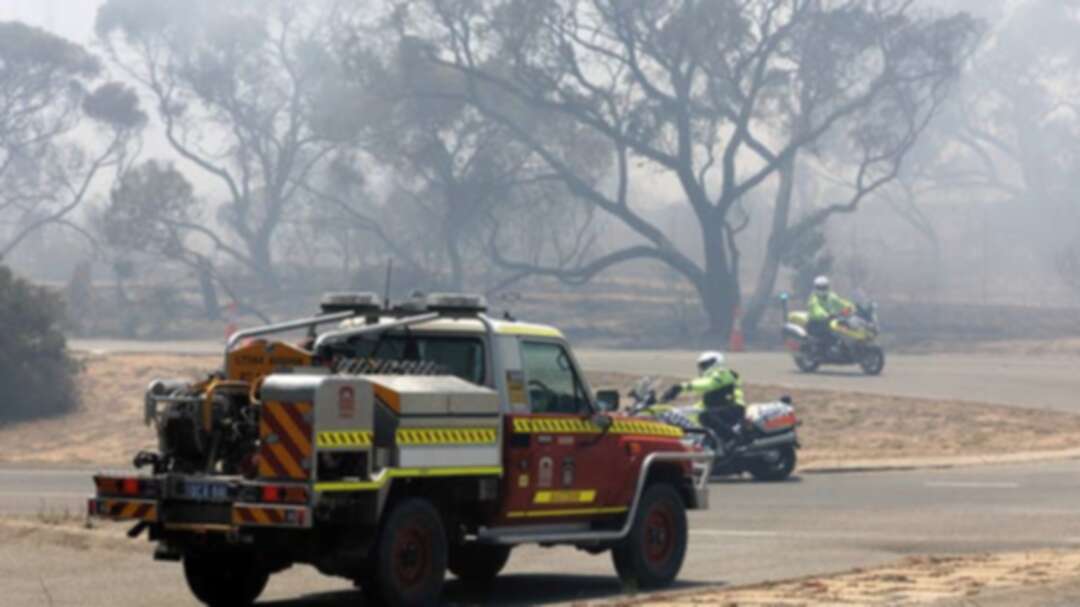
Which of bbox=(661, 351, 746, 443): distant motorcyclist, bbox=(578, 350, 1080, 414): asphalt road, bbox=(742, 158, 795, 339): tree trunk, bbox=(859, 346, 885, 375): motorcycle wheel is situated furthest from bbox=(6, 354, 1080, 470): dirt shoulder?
bbox=(742, 158, 795, 339): tree trunk

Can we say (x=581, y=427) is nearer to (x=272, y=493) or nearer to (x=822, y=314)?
(x=272, y=493)

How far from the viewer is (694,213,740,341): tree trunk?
6228 centimetres

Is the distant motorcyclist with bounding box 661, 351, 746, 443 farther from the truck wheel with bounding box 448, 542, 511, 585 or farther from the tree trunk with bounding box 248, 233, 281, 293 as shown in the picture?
the tree trunk with bounding box 248, 233, 281, 293

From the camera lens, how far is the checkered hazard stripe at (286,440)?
12414mm

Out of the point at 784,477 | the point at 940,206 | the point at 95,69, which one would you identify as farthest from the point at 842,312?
the point at 940,206

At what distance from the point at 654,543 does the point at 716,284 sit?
47.4 meters

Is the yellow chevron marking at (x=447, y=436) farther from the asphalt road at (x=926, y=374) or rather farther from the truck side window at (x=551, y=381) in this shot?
the asphalt road at (x=926, y=374)

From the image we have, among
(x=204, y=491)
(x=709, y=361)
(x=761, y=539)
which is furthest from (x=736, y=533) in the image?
(x=204, y=491)

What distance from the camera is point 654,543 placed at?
15.5 m

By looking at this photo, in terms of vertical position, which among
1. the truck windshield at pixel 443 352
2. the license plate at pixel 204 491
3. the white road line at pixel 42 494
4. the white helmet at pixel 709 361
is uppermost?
the truck windshield at pixel 443 352

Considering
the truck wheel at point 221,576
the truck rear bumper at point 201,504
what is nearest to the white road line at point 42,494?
the truck wheel at point 221,576

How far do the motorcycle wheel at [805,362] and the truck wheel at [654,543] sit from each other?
26358 millimetres

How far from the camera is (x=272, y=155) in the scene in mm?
89812

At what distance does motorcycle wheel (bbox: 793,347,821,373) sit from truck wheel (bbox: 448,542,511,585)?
27.1m
